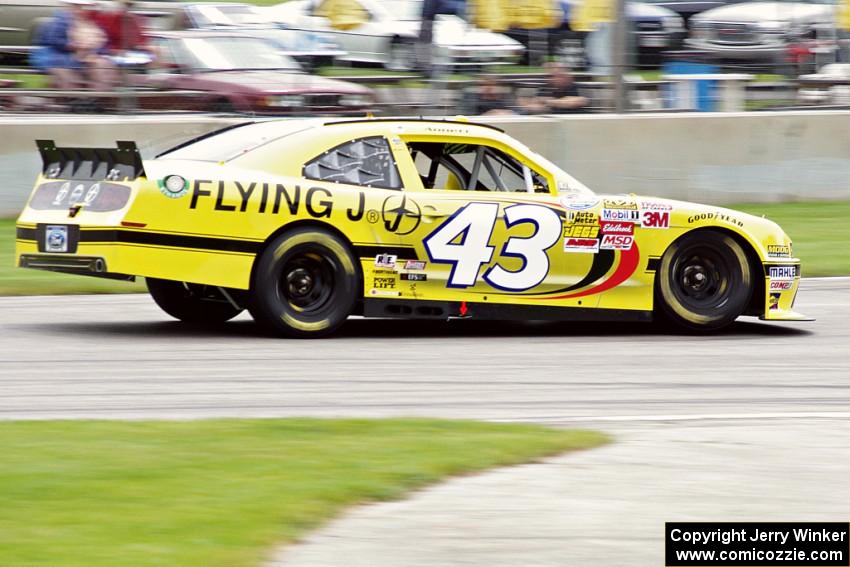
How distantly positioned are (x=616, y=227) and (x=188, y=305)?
9.87 feet

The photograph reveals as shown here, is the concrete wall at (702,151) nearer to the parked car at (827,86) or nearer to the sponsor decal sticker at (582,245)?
the parked car at (827,86)

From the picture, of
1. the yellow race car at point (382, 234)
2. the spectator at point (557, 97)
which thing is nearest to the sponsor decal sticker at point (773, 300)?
the yellow race car at point (382, 234)

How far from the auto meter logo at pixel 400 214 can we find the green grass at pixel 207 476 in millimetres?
2756

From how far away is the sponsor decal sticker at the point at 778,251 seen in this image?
412 inches

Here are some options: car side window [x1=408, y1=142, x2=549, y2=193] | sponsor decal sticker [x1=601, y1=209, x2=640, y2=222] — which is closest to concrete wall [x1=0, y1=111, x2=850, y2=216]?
car side window [x1=408, y1=142, x2=549, y2=193]

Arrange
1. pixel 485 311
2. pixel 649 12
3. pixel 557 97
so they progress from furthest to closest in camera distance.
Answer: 1. pixel 649 12
2. pixel 557 97
3. pixel 485 311

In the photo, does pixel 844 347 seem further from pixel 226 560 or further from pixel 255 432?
pixel 226 560

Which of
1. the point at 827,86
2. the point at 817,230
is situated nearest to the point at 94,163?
the point at 817,230

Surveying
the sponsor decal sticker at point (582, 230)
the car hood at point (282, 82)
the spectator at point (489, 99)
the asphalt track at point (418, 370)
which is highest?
the car hood at point (282, 82)

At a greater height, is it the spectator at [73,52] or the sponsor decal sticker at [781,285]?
the spectator at [73,52]

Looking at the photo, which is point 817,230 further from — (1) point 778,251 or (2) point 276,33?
(2) point 276,33

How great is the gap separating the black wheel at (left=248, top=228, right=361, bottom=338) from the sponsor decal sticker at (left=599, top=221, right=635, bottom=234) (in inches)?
68.1

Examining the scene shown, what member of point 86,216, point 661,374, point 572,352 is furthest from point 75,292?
point 661,374

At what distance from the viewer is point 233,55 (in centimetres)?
1795
